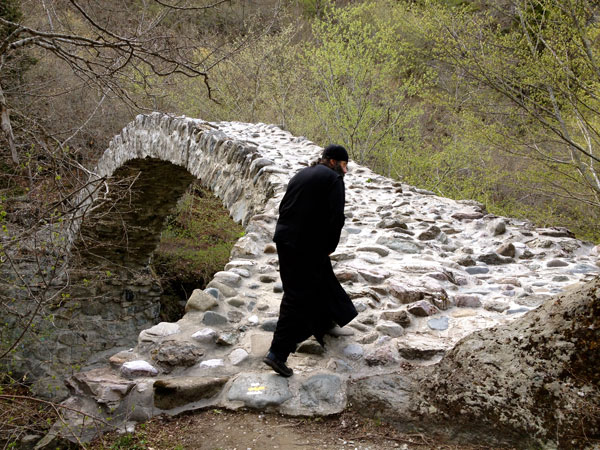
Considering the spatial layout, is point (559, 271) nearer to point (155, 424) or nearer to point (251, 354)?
point (251, 354)

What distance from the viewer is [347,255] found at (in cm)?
441

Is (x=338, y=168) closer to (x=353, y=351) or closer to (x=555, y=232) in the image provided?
(x=353, y=351)

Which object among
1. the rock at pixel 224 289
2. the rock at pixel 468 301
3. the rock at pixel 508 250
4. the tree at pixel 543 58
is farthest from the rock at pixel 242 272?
the tree at pixel 543 58

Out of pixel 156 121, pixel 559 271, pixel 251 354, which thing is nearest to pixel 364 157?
pixel 156 121

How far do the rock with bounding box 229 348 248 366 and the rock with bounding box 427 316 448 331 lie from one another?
127cm

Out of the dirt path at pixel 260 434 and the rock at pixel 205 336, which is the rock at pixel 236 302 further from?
the dirt path at pixel 260 434

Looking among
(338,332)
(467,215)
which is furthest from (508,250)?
(338,332)

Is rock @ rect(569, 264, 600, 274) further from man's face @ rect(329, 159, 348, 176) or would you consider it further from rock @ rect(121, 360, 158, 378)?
rock @ rect(121, 360, 158, 378)

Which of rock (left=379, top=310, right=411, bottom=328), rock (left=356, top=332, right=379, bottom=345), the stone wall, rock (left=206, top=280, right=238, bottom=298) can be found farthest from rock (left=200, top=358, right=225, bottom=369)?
the stone wall

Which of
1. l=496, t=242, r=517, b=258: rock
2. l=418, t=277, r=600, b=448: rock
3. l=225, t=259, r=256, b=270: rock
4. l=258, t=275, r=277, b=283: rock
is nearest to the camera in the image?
l=418, t=277, r=600, b=448: rock

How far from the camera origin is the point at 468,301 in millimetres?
3523

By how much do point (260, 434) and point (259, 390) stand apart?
31 cm

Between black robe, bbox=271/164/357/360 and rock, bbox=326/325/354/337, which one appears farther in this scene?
rock, bbox=326/325/354/337

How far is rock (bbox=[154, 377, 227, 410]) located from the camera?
2680 millimetres
